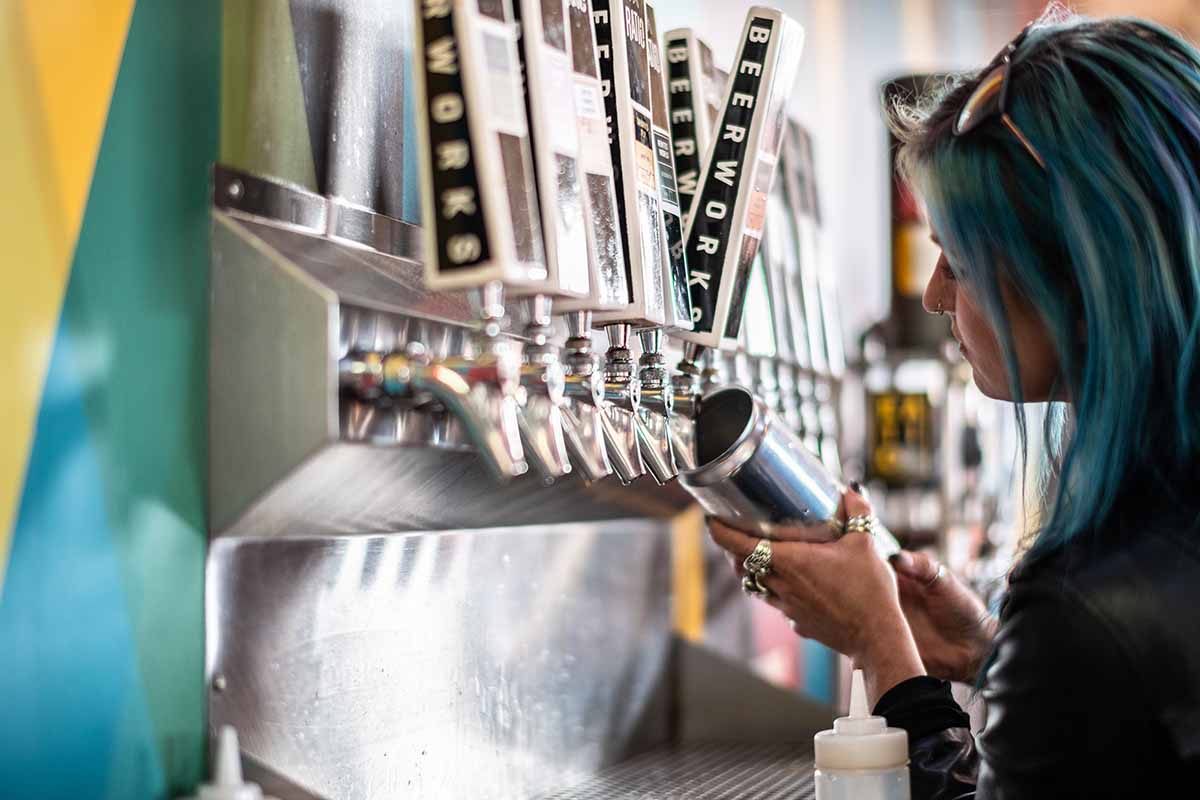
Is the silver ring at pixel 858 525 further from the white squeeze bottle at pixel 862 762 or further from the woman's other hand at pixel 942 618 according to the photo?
the white squeeze bottle at pixel 862 762

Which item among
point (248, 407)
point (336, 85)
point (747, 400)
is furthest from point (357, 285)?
point (747, 400)

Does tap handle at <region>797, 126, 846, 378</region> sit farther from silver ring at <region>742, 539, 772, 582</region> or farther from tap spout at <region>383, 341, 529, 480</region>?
tap spout at <region>383, 341, 529, 480</region>

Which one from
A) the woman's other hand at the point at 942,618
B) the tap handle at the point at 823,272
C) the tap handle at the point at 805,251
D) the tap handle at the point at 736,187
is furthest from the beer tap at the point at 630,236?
the tap handle at the point at 823,272

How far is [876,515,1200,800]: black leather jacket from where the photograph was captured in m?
0.93

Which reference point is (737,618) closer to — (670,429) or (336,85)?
(670,429)

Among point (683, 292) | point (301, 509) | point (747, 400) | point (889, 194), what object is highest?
point (889, 194)

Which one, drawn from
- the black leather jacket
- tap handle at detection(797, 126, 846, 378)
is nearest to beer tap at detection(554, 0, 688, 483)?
the black leather jacket

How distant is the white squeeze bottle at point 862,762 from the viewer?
112 centimetres

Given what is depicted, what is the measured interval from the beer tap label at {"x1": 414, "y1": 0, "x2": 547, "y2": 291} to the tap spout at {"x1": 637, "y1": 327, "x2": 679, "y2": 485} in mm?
295

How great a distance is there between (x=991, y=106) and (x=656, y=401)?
39 centimetres

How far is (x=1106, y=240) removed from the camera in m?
1.06

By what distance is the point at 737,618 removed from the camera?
327 centimetres

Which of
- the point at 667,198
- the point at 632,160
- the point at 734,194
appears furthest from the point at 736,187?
the point at 632,160

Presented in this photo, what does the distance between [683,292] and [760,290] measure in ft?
1.44
